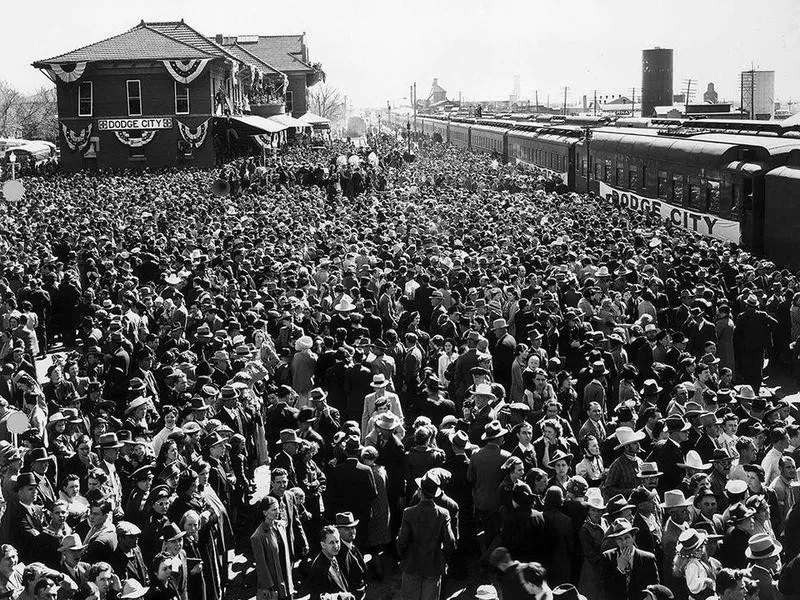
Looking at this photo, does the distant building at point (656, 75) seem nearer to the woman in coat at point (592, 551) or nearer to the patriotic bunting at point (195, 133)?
the patriotic bunting at point (195, 133)

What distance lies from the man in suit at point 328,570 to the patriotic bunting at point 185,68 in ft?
144

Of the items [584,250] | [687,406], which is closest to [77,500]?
[687,406]

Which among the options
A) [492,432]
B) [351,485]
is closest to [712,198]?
[492,432]

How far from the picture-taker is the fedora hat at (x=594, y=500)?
7.59 m

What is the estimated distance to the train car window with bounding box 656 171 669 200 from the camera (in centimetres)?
2734

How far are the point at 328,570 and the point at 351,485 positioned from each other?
1595mm

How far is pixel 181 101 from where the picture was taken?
49.7 meters

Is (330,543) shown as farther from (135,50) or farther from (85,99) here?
(85,99)

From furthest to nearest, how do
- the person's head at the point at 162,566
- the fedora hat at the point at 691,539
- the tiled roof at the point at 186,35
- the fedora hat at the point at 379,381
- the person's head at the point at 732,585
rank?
the tiled roof at the point at 186,35 < the fedora hat at the point at 379,381 < the person's head at the point at 162,566 < the fedora hat at the point at 691,539 < the person's head at the point at 732,585

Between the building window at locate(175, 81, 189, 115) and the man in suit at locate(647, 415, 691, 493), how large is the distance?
143ft

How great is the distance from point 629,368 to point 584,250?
808 centimetres

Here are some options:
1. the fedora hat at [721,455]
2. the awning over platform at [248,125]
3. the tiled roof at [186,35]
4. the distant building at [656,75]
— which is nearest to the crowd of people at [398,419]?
the fedora hat at [721,455]

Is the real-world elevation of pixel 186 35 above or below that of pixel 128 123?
above

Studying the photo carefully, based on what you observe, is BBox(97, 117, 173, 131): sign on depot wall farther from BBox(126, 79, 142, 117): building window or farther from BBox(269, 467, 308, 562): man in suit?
BBox(269, 467, 308, 562): man in suit
